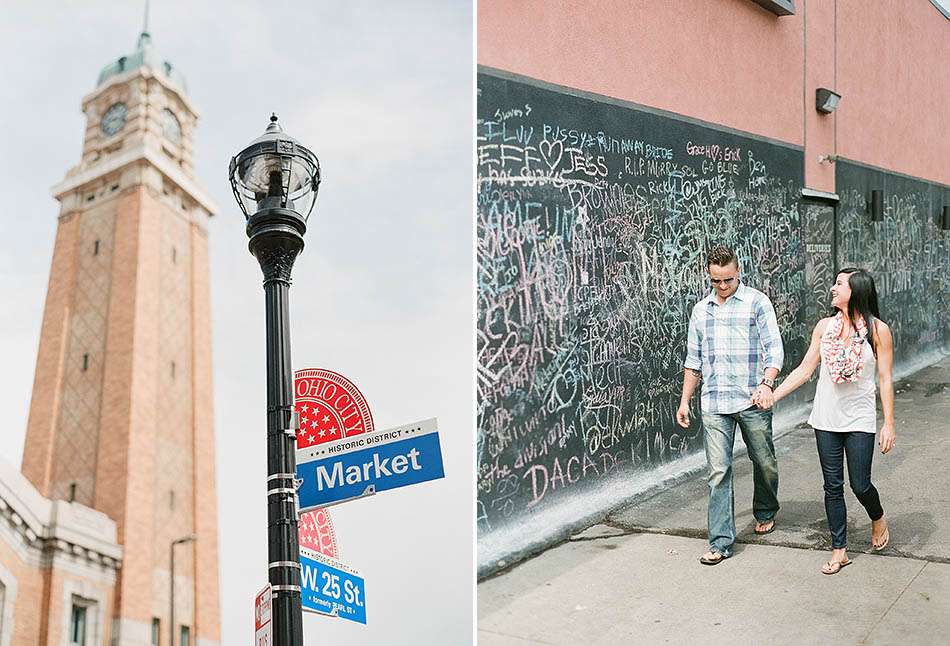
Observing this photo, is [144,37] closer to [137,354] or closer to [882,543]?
[137,354]

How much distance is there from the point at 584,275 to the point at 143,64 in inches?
111

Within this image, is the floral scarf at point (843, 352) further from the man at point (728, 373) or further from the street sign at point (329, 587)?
the street sign at point (329, 587)

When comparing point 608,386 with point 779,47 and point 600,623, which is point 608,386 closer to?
point 600,623

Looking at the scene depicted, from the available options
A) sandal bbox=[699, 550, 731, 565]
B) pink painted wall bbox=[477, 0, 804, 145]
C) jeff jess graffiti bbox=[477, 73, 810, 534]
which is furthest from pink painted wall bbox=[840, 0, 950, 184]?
sandal bbox=[699, 550, 731, 565]

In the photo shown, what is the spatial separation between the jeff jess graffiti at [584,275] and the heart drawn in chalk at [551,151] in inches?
0.4

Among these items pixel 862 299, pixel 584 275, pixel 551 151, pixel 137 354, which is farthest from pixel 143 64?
pixel 862 299

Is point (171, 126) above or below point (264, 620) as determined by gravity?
above

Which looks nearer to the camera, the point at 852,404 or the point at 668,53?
the point at 852,404

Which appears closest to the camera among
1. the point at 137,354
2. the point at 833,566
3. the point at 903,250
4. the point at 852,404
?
the point at 852,404

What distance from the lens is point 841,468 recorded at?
196 inches

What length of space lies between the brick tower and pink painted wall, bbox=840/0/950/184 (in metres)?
6.01


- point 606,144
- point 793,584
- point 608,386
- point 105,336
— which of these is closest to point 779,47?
point 606,144

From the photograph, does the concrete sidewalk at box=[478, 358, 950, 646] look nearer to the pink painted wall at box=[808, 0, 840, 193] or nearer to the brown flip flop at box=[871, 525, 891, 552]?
the brown flip flop at box=[871, 525, 891, 552]

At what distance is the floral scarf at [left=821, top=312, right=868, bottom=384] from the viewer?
489 cm
